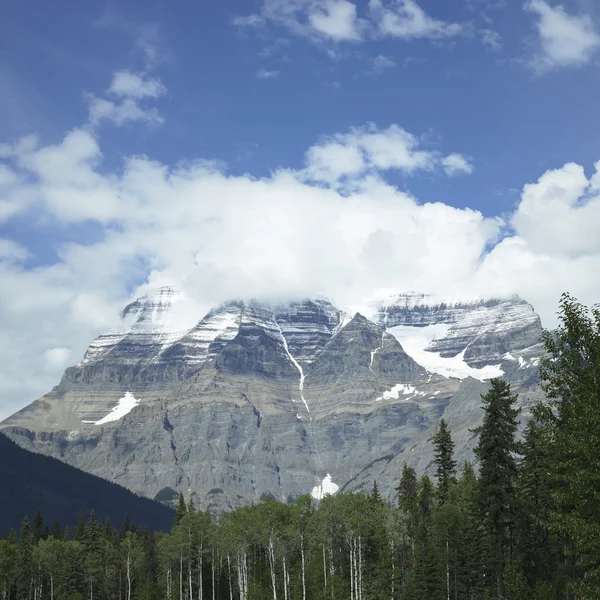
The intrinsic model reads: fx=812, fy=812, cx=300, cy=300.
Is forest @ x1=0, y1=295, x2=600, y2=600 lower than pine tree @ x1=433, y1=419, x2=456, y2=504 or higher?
lower

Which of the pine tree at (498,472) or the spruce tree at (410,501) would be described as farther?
the spruce tree at (410,501)

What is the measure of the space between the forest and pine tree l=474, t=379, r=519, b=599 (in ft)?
0.32

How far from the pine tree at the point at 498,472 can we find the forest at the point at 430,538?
97 millimetres

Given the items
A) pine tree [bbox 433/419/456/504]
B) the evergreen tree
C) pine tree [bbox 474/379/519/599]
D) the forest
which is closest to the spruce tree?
the forest

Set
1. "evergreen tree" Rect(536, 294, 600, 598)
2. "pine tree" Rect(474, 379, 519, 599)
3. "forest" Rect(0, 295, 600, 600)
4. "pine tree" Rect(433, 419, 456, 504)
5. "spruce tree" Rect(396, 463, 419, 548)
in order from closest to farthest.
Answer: "evergreen tree" Rect(536, 294, 600, 598), "forest" Rect(0, 295, 600, 600), "pine tree" Rect(474, 379, 519, 599), "pine tree" Rect(433, 419, 456, 504), "spruce tree" Rect(396, 463, 419, 548)

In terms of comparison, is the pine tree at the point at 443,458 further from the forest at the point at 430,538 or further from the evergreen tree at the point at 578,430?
the evergreen tree at the point at 578,430

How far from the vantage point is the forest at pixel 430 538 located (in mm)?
39125

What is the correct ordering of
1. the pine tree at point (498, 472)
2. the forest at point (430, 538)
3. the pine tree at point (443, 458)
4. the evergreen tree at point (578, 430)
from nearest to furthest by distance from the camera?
the evergreen tree at point (578, 430)
the forest at point (430, 538)
the pine tree at point (498, 472)
the pine tree at point (443, 458)

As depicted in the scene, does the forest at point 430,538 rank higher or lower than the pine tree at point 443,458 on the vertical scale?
lower

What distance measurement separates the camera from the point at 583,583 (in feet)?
118

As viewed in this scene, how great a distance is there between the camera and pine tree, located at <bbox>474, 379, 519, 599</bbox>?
5565 cm

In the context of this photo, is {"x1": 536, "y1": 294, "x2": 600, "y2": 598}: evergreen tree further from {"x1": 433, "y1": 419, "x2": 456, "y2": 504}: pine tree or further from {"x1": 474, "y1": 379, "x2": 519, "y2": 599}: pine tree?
{"x1": 433, "y1": 419, "x2": 456, "y2": 504}: pine tree

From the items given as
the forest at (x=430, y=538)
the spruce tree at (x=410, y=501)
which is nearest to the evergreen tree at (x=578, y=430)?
the forest at (x=430, y=538)

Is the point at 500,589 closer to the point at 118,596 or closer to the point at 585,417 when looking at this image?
the point at 585,417
